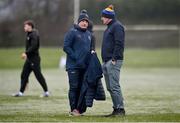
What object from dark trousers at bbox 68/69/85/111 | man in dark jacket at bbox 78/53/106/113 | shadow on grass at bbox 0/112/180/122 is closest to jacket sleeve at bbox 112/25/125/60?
man in dark jacket at bbox 78/53/106/113

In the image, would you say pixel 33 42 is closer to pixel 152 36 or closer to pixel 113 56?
pixel 113 56

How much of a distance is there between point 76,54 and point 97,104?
123 inches

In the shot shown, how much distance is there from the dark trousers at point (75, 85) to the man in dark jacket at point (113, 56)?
1.52ft

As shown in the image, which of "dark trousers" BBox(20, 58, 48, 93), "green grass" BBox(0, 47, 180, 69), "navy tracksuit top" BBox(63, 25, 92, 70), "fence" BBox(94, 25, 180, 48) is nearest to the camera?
"navy tracksuit top" BBox(63, 25, 92, 70)

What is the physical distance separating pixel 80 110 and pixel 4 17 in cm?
2723

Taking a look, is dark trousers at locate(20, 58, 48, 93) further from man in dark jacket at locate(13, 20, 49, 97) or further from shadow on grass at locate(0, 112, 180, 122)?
shadow on grass at locate(0, 112, 180, 122)

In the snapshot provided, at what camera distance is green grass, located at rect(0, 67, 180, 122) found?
1341 centimetres

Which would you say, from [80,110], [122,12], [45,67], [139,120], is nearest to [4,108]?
[80,110]

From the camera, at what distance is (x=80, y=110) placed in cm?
1399

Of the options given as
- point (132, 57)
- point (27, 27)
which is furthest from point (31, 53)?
point (132, 57)

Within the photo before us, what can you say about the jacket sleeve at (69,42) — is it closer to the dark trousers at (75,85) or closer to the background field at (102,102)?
the dark trousers at (75,85)

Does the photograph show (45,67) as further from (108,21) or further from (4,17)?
(108,21)

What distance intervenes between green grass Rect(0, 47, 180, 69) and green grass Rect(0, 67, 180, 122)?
11745 millimetres

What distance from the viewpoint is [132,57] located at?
3891cm
